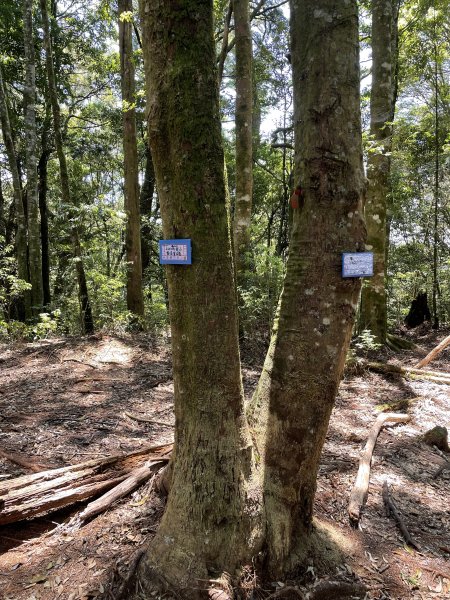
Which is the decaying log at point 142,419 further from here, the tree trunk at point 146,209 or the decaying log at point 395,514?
the tree trunk at point 146,209

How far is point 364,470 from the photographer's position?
3.21 meters

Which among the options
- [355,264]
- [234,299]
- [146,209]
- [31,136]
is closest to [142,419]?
[234,299]

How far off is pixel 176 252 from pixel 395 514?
2418 mm

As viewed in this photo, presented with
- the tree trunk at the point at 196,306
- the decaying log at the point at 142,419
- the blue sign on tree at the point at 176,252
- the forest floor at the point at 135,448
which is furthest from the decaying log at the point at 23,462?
the blue sign on tree at the point at 176,252

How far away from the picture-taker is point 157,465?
2.96 meters

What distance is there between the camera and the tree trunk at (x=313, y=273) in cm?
196

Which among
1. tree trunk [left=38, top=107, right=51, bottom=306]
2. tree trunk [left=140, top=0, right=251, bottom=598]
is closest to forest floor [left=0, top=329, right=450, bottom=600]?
tree trunk [left=140, top=0, right=251, bottom=598]

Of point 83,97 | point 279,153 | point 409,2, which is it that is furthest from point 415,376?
point 83,97

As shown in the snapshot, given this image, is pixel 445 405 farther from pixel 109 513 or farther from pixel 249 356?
pixel 109 513

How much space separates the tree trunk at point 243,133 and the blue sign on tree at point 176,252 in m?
5.67

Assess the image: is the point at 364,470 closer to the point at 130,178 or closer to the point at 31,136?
the point at 130,178

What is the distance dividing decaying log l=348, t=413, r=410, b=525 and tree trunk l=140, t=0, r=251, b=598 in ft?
3.59

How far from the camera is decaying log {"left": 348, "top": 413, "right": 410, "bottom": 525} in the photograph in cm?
271

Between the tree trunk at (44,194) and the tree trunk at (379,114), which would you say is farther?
the tree trunk at (44,194)
